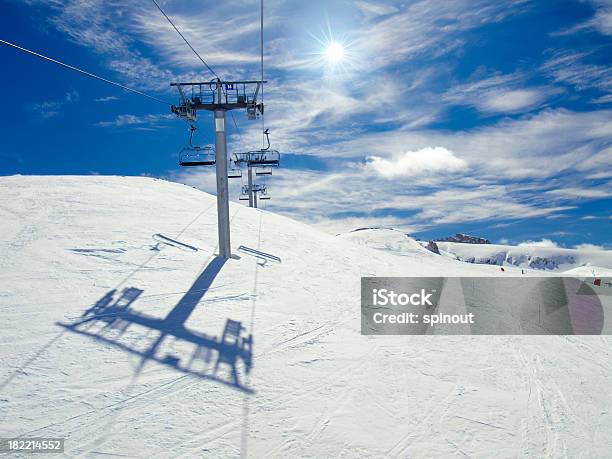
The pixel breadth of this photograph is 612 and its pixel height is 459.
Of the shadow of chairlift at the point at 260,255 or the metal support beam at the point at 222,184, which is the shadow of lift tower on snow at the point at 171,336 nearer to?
the metal support beam at the point at 222,184

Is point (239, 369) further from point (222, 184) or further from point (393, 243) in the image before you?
point (393, 243)

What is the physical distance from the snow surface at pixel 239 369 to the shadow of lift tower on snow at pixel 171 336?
4 cm

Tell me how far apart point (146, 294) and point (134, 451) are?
5535 millimetres

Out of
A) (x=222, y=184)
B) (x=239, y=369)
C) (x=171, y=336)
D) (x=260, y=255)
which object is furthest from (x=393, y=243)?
(x=239, y=369)

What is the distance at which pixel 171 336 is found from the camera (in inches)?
326

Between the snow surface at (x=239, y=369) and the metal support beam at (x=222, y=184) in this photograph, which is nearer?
the snow surface at (x=239, y=369)

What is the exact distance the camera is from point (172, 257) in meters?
13.2

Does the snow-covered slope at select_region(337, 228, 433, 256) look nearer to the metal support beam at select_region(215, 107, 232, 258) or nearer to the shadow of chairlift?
the shadow of chairlift

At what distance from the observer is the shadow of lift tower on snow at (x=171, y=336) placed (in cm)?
731

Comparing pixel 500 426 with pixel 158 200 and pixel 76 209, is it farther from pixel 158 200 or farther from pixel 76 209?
pixel 158 200

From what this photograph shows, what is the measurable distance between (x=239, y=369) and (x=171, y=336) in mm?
1871

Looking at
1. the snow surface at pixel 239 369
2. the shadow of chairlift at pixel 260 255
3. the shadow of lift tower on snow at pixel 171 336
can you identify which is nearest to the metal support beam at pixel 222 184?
the shadow of chairlift at pixel 260 255

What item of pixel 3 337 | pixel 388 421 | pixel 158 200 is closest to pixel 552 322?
pixel 388 421

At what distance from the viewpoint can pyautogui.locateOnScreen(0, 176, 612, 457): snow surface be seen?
18.7 ft
